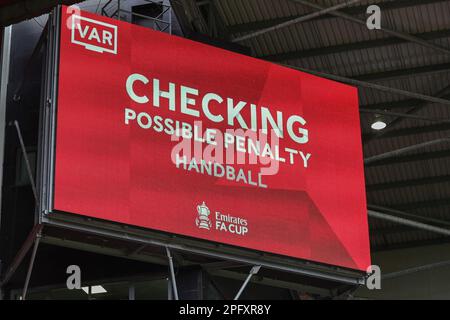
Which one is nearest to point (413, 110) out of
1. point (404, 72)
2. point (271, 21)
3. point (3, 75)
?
point (404, 72)

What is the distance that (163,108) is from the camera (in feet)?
72.4

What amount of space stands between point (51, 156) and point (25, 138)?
4.24 meters

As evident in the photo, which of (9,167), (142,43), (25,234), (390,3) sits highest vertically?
(390,3)

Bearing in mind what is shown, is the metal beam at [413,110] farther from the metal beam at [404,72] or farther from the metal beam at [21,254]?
the metal beam at [21,254]

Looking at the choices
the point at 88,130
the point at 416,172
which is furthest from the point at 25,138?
the point at 416,172

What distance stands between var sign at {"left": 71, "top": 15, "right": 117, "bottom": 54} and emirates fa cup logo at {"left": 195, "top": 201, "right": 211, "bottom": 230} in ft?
13.0

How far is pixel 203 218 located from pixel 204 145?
5.97 feet

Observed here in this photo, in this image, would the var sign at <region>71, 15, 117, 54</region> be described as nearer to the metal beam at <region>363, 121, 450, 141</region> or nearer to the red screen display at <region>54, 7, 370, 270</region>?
the red screen display at <region>54, 7, 370, 270</region>

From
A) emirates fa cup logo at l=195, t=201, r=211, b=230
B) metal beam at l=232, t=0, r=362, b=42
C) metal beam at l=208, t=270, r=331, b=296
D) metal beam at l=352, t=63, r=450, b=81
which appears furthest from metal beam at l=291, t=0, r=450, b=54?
metal beam at l=208, t=270, r=331, b=296

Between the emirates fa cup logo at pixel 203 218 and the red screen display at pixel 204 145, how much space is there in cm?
3
